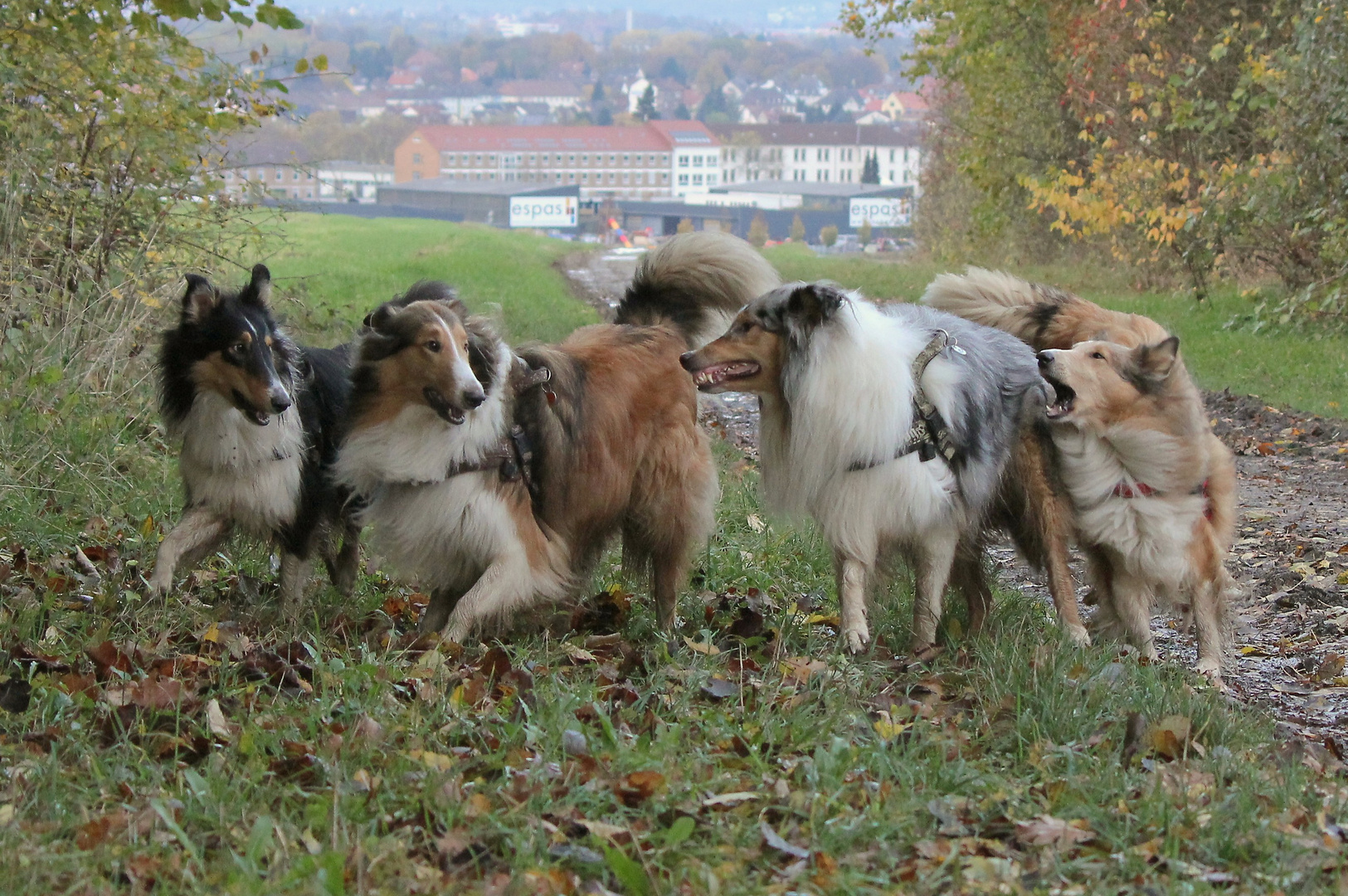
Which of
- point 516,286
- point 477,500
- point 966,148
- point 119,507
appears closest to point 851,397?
point 477,500

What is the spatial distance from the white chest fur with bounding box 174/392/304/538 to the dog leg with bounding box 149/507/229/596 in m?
0.05

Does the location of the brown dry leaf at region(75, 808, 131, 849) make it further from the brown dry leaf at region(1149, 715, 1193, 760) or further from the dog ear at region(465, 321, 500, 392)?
the brown dry leaf at region(1149, 715, 1193, 760)

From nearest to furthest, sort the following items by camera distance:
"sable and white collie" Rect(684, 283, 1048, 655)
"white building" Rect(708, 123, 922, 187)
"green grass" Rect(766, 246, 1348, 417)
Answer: "sable and white collie" Rect(684, 283, 1048, 655), "green grass" Rect(766, 246, 1348, 417), "white building" Rect(708, 123, 922, 187)

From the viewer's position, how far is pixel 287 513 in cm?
580

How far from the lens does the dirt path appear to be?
5.44 meters

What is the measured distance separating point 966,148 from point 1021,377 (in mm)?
21451

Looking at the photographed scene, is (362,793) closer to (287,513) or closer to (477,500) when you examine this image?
(477,500)

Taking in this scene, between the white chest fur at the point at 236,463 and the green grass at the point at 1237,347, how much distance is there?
871cm

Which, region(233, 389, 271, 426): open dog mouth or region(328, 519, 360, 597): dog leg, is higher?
region(233, 389, 271, 426): open dog mouth

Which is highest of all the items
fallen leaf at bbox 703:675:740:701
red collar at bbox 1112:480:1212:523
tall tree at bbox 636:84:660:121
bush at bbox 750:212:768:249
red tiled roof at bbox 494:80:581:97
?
red tiled roof at bbox 494:80:581:97

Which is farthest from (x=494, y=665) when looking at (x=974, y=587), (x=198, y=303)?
(x=974, y=587)

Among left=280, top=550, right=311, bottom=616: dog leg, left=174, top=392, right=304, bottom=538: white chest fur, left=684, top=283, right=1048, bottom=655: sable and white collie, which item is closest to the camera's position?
left=684, top=283, right=1048, bottom=655: sable and white collie

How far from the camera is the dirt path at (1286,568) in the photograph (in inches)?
214

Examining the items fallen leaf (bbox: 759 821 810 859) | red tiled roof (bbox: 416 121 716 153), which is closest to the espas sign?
red tiled roof (bbox: 416 121 716 153)
